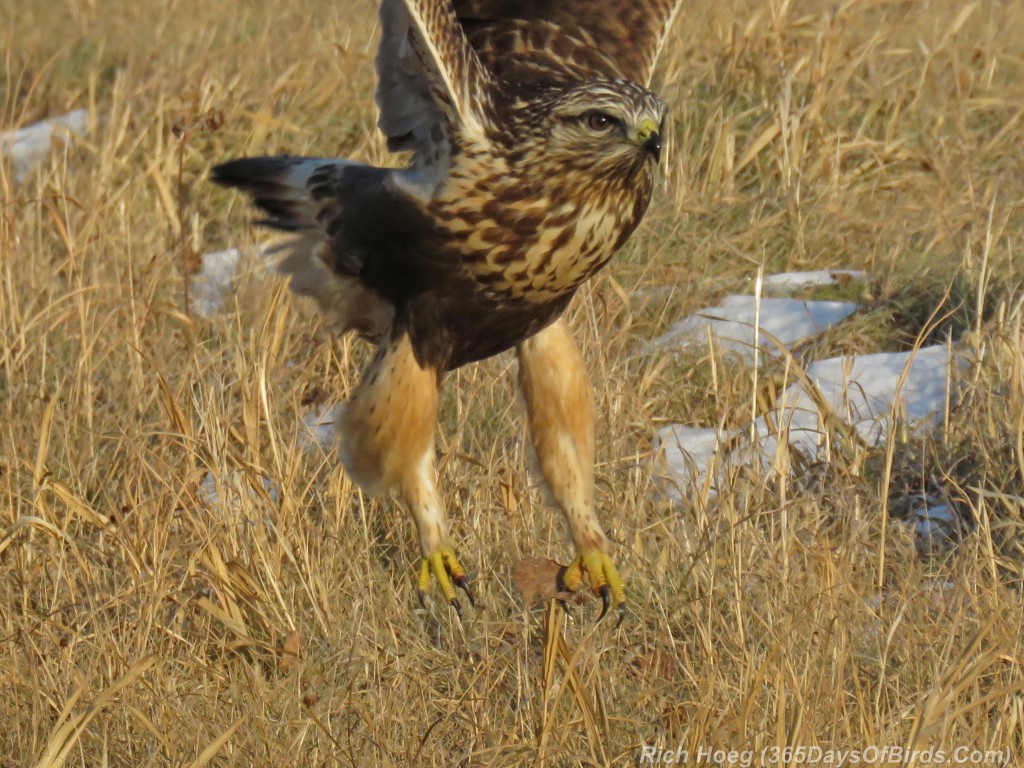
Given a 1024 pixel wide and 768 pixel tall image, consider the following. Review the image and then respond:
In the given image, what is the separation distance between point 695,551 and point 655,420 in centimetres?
115

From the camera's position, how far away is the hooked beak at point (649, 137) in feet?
12.1

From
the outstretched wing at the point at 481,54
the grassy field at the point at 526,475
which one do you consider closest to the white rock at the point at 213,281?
the grassy field at the point at 526,475

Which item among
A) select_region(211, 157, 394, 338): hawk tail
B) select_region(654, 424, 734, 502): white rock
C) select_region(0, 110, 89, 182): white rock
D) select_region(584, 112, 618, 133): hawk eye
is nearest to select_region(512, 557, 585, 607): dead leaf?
select_region(654, 424, 734, 502): white rock

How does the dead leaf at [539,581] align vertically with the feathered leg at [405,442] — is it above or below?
below

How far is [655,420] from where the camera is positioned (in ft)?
17.7

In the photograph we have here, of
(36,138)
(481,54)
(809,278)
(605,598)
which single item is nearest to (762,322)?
(809,278)

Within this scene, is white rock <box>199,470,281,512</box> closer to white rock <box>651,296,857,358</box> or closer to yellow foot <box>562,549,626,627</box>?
yellow foot <box>562,549,626,627</box>

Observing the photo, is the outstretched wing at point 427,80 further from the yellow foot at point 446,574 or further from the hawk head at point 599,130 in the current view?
the yellow foot at point 446,574

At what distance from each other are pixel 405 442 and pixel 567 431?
1.53 ft

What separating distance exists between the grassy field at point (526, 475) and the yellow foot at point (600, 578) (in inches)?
2.9

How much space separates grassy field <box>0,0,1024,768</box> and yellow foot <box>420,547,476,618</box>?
0.37ft

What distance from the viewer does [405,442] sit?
167 inches

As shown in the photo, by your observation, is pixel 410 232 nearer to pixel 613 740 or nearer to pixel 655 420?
pixel 613 740

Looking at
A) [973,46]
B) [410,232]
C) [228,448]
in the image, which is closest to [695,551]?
[410,232]
